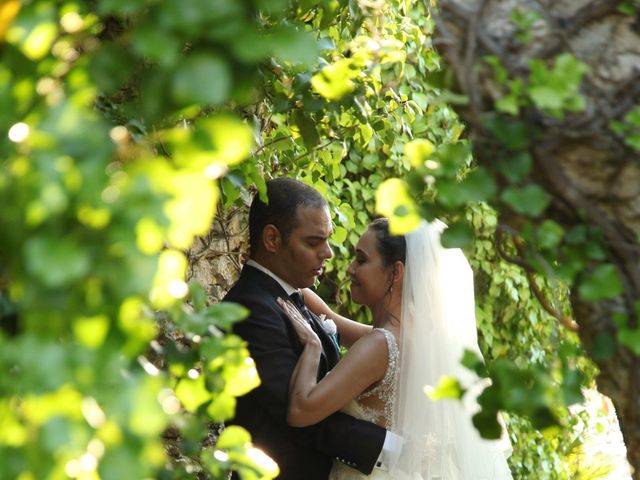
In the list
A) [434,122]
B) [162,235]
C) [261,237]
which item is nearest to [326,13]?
[261,237]

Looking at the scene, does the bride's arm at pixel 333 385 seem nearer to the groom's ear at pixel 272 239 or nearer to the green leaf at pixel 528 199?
the groom's ear at pixel 272 239

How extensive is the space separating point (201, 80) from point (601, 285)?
2.31ft

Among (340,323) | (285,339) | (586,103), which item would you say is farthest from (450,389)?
(340,323)

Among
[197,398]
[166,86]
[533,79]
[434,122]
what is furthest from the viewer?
[434,122]

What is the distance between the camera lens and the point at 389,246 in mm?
3709

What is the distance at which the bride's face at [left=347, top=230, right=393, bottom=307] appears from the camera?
3.70 meters

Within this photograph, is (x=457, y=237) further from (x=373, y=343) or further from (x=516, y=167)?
(x=373, y=343)

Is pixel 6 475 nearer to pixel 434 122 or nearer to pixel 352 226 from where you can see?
pixel 352 226

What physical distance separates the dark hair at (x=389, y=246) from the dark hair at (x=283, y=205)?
0.81ft

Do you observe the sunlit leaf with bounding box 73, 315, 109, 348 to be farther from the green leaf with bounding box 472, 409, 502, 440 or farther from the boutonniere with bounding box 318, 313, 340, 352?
the boutonniere with bounding box 318, 313, 340, 352

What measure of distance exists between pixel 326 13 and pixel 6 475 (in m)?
1.91

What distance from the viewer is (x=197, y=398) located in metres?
1.65

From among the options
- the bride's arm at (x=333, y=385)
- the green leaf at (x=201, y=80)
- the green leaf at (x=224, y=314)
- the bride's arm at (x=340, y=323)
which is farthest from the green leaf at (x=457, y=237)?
the bride's arm at (x=340, y=323)

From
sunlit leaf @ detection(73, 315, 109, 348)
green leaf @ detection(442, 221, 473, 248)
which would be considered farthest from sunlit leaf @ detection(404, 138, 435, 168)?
sunlit leaf @ detection(73, 315, 109, 348)
